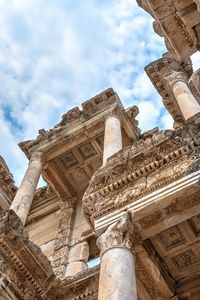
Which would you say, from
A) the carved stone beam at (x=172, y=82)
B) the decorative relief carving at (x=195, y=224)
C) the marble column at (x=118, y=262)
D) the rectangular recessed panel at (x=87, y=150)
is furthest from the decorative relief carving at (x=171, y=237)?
the rectangular recessed panel at (x=87, y=150)

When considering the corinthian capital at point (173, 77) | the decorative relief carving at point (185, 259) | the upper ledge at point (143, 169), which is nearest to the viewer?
the upper ledge at point (143, 169)

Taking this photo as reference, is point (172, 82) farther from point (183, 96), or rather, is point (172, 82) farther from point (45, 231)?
point (45, 231)

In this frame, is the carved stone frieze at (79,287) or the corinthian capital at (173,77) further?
the corinthian capital at (173,77)

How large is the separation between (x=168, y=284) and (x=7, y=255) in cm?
372

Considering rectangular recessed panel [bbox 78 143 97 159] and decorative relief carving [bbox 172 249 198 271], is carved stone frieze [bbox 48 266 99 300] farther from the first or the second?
rectangular recessed panel [bbox 78 143 97 159]

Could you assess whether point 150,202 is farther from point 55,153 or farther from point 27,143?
point 27,143

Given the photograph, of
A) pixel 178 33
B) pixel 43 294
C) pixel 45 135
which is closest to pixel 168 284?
pixel 43 294

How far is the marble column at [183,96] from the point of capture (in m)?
13.6

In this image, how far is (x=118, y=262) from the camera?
7398 millimetres

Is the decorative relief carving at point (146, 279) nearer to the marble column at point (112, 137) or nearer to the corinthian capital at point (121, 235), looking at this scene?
the corinthian capital at point (121, 235)

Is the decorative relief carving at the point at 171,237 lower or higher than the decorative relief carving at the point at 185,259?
higher

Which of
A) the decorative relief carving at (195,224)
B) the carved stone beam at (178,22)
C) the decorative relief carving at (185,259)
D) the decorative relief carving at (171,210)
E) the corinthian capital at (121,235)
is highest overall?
the carved stone beam at (178,22)

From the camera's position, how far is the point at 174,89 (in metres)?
15.9

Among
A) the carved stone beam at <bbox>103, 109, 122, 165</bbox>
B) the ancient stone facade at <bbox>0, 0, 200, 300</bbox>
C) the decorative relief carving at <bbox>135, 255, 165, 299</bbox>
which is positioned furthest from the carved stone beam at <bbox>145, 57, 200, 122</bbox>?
the decorative relief carving at <bbox>135, 255, 165, 299</bbox>
